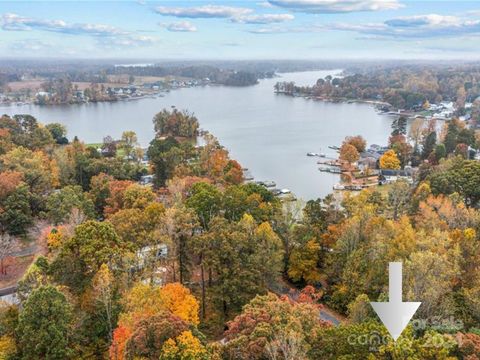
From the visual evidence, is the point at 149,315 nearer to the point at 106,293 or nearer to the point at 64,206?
the point at 106,293

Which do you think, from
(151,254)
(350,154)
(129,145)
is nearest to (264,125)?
(129,145)

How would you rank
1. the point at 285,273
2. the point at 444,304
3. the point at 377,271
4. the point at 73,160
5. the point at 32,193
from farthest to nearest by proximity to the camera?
1. the point at 73,160
2. the point at 32,193
3. the point at 285,273
4. the point at 377,271
5. the point at 444,304

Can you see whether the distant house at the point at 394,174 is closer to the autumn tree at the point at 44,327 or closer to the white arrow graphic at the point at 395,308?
the white arrow graphic at the point at 395,308

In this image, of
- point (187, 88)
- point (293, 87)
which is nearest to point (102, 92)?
point (187, 88)

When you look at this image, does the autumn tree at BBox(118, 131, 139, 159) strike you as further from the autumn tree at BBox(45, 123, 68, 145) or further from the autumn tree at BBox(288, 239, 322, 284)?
the autumn tree at BBox(288, 239, 322, 284)

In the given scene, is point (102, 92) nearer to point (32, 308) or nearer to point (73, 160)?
point (73, 160)

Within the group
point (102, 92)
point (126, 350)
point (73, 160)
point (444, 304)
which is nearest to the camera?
point (126, 350)

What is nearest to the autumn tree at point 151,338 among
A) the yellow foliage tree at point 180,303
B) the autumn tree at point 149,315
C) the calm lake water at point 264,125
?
the autumn tree at point 149,315
